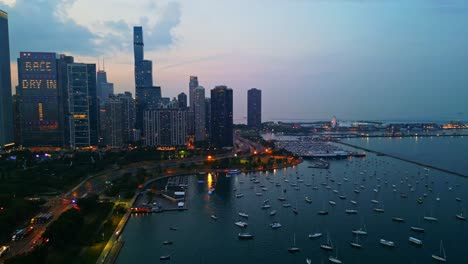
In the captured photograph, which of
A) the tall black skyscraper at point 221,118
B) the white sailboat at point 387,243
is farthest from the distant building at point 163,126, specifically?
the white sailboat at point 387,243

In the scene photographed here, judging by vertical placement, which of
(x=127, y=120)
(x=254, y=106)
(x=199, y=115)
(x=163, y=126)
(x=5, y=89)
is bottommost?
(x=163, y=126)

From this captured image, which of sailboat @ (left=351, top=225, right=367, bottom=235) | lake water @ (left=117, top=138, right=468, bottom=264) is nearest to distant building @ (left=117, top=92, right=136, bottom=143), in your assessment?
lake water @ (left=117, top=138, right=468, bottom=264)

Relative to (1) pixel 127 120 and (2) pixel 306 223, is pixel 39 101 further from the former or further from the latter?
(2) pixel 306 223

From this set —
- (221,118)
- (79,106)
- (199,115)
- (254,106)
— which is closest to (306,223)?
(221,118)

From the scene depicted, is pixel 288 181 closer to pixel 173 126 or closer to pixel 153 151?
pixel 153 151

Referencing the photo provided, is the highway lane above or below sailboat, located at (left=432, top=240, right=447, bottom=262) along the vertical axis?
above

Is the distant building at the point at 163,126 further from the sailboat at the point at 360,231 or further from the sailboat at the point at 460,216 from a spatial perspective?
the sailboat at the point at 460,216

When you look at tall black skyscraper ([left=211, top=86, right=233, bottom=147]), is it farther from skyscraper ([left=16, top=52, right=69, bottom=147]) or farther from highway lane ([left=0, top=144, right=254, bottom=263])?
skyscraper ([left=16, top=52, right=69, bottom=147])
